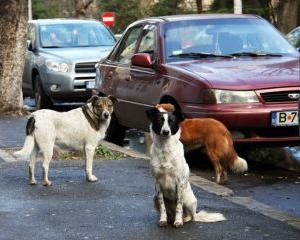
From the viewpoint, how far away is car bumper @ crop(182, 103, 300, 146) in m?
9.50

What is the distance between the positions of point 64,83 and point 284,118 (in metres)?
8.00

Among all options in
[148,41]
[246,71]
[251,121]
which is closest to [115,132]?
[148,41]

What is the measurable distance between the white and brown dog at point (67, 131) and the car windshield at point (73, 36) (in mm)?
8868

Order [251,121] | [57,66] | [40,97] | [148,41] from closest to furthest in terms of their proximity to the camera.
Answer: [251,121] < [148,41] < [57,66] < [40,97]

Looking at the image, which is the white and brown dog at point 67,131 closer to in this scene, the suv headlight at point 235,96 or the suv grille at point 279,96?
the suv headlight at point 235,96

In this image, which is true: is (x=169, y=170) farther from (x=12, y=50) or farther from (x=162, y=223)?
(x=12, y=50)

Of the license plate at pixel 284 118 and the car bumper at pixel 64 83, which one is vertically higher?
the license plate at pixel 284 118

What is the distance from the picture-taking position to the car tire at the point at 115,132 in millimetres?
12557

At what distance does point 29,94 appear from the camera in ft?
61.2

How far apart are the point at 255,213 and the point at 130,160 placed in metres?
3.29

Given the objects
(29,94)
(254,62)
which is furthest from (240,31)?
(29,94)

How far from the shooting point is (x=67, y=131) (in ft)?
29.3

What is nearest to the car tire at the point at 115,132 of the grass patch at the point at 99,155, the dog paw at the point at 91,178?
the grass patch at the point at 99,155

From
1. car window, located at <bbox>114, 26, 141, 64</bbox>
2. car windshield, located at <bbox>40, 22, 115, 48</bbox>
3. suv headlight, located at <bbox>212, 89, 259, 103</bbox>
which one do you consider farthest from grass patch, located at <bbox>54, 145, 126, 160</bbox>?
car windshield, located at <bbox>40, 22, 115, 48</bbox>
